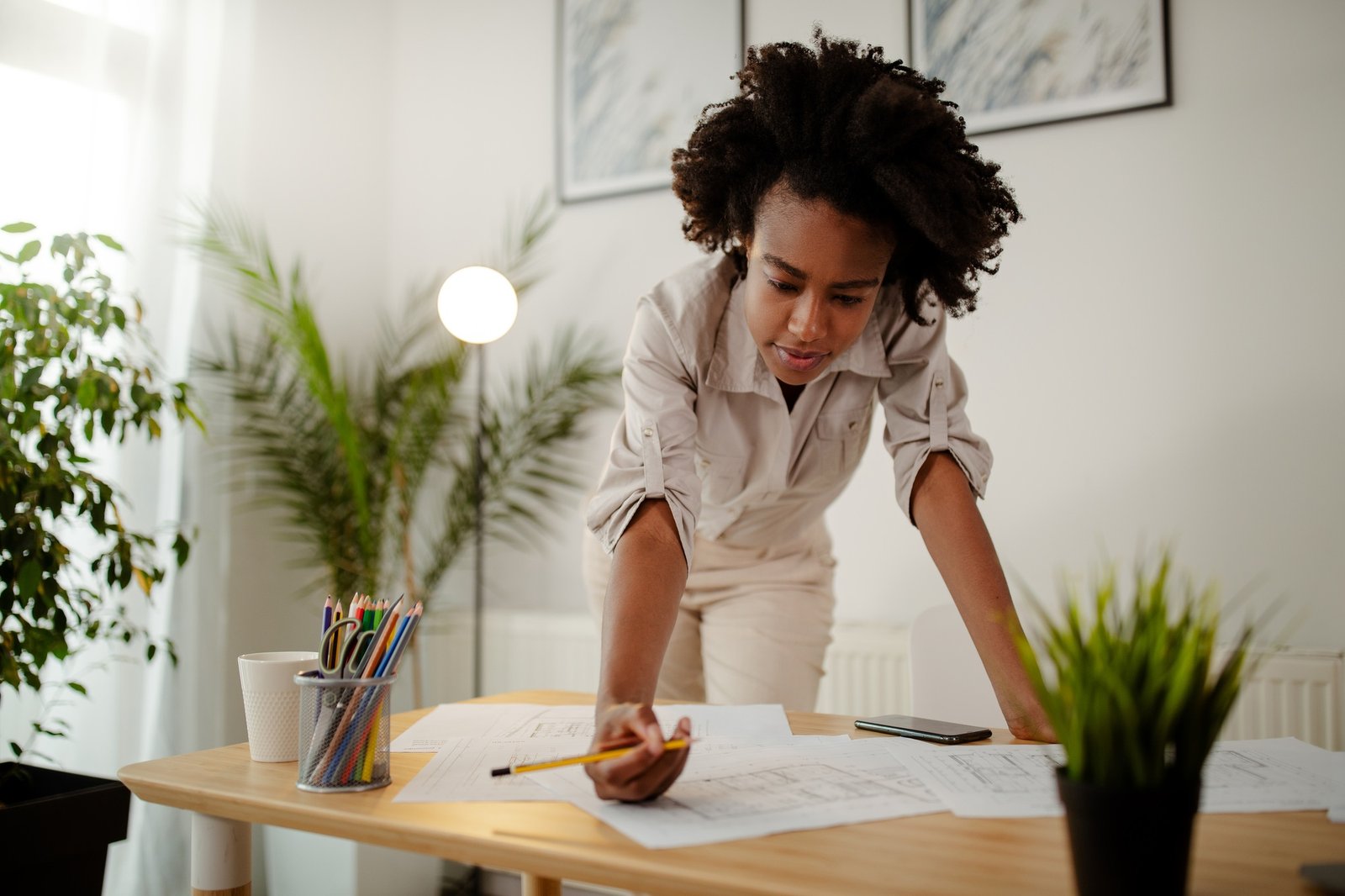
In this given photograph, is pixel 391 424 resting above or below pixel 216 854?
above

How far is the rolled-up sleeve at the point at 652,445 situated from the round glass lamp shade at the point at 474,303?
1.27 m

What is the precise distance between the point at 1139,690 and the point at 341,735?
701mm

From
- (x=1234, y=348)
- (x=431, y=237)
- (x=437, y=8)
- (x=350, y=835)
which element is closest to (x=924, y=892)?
(x=350, y=835)

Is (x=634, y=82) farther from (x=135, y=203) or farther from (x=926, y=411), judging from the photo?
(x=926, y=411)

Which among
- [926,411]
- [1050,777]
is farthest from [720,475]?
[1050,777]

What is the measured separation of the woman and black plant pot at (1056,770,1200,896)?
489 mm

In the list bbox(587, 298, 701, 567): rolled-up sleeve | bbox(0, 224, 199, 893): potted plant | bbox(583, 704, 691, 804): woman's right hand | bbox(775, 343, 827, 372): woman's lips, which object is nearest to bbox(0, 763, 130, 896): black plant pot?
bbox(0, 224, 199, 893): potted plant

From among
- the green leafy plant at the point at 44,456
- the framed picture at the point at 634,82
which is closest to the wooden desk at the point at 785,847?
the green leafy plant at the point at 44,456

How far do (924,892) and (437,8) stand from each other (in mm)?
3405

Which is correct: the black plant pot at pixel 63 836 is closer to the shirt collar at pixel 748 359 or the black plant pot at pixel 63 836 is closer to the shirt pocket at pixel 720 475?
the shirt pocket at pixel 720 475

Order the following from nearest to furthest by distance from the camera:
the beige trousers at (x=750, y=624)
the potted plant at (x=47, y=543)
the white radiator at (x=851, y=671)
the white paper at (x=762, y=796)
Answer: the white paper at (x=762, y=796) → the potted plant at (x=47, y=543) → the beige trousers at (x=750, y=624) → the white radiator at (x=851, y=671)

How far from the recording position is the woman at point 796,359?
4.16 ft

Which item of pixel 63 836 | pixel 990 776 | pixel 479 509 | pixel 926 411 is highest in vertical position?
pixel 926 411

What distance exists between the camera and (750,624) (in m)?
1.74
